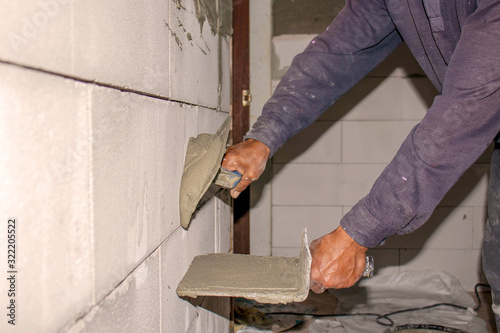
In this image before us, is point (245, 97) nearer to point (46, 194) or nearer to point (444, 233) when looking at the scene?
point (444, 233)

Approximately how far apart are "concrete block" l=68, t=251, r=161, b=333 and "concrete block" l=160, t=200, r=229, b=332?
6 centimetres

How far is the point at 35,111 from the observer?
479mm

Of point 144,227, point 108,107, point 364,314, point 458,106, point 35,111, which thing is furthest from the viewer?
point 364,314

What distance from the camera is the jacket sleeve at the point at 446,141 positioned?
944mm

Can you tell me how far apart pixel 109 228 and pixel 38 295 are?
0.19 meters

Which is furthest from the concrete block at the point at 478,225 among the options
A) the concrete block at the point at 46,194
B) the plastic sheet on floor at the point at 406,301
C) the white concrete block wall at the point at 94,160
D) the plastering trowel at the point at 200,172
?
the concrete block at the point at 46,194

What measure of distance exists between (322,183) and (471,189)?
1.00 meters

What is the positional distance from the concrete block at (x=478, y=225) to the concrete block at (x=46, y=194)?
2.89 metres

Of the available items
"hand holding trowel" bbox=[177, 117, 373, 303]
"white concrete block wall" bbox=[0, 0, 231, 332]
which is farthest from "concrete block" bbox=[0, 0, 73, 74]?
"hand holding trowel" bbox=[177, 117, 373, 303]

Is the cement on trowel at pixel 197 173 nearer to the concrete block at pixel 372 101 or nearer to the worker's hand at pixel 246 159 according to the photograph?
the worker's hand at pixel 246 159

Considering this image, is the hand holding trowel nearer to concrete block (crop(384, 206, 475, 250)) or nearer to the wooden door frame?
the wooden door frame

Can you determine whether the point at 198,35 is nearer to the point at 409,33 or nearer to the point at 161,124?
the point at 161,124

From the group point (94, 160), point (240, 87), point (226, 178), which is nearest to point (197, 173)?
point (226, 178)

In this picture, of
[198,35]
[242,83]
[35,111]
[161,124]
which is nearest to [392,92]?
[242,83]
